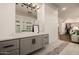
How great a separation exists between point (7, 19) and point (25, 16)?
3.68ft

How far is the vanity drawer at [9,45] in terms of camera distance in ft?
6.39

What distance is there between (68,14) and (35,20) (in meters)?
4.68

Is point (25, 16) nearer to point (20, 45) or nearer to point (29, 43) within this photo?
point (29, 43)

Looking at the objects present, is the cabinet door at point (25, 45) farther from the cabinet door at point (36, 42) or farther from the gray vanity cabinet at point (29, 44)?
the cabinet door at point (36, 42)

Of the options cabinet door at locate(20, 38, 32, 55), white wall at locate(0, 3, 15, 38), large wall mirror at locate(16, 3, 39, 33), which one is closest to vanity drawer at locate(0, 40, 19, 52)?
cabinet door at locate(20, 38, 32, 55)

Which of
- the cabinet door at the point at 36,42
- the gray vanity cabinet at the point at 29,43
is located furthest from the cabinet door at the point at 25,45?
the cabinet door at the point at 36,42

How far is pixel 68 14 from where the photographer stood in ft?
27.6

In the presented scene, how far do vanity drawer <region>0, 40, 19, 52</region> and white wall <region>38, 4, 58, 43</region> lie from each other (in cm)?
274

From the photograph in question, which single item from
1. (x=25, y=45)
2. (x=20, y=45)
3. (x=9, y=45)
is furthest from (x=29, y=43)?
(x=9, y=45)

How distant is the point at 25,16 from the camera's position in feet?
12.7

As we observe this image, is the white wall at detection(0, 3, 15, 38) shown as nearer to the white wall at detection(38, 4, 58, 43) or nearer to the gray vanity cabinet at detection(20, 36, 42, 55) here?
the gray vanity cabinet at detection(20, 36, 42, 55)

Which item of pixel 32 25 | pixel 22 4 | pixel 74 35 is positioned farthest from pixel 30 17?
pixel 74 35

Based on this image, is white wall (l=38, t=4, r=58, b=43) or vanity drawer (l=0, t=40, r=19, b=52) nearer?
vanity drawer (l=0, t=40, r=19, b=52)

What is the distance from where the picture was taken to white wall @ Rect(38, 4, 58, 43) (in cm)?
494
